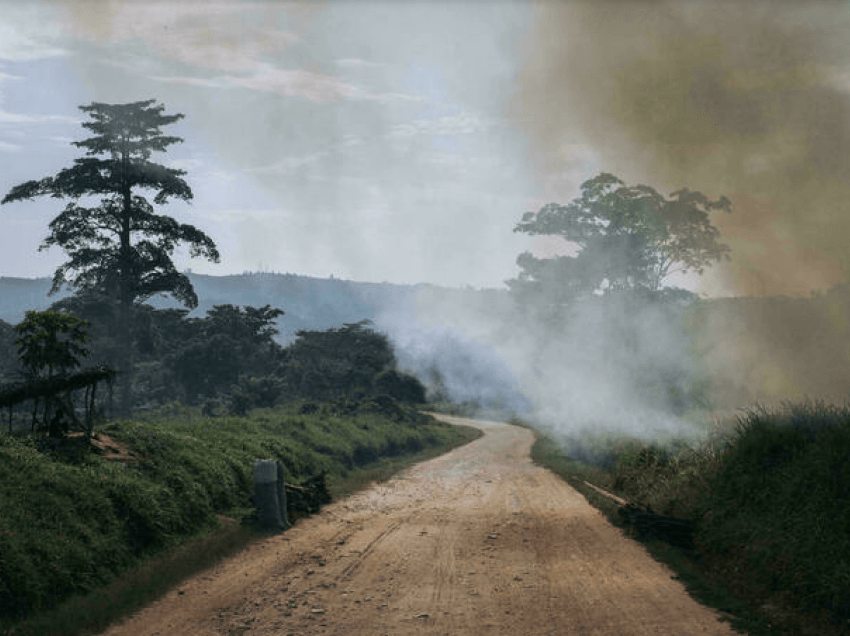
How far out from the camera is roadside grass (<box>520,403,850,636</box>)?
9.82m

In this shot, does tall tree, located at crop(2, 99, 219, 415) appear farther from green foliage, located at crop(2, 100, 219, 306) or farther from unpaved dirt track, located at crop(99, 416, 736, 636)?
unpaved dirt track, located at crop(99, 416, 736, 636)

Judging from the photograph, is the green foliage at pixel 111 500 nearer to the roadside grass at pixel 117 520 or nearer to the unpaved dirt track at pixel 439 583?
the roadside grass at pixel 117 520

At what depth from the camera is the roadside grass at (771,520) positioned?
9.82 m

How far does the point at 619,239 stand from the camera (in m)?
59.2

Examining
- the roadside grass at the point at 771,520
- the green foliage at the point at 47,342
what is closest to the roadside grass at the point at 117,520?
the green foliage at the point at 47,342

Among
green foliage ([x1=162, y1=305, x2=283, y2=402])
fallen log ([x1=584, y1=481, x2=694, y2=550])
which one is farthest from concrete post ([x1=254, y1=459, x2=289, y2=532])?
green foliage ([x1=162, y1=305, x2=283, y2=402])

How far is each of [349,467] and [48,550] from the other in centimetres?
2089

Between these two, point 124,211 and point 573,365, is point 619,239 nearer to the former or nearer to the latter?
point 573,365

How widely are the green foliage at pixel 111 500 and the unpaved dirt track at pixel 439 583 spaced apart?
5.41 ft

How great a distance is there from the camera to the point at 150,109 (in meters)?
37.4

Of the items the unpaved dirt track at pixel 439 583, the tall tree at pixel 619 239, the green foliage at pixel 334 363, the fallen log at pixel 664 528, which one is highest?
the tall tree at pixel 619 239

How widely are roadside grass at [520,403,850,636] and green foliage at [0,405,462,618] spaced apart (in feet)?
33.5

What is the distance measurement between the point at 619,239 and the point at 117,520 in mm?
52404

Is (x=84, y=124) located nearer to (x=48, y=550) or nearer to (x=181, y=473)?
(x=181, y=473)
